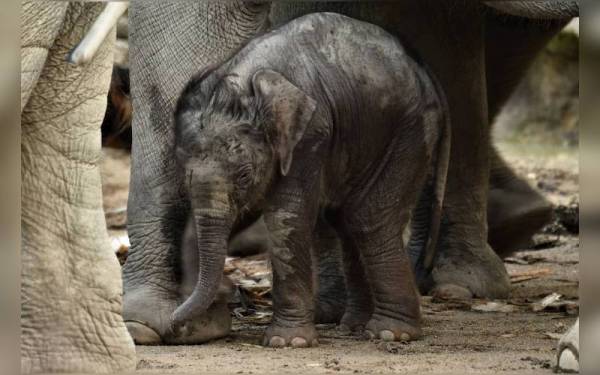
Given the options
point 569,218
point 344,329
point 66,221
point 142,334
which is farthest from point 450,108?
point 66,221

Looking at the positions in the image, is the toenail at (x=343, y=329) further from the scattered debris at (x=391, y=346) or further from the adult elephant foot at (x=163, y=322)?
the adult elephant foot at (x=163, y=322)

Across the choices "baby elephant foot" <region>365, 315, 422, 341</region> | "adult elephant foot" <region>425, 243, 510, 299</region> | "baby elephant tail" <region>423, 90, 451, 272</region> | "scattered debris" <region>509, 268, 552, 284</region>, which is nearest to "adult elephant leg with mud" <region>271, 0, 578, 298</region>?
"adult elephant foot" <region>425, 243, 510, 299</region>

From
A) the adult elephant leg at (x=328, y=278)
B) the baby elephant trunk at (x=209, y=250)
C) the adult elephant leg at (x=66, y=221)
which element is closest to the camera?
the adult elephant leg at (x=66, y=221)

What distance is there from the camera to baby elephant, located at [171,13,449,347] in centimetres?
441

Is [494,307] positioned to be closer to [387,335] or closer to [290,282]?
[387,335]

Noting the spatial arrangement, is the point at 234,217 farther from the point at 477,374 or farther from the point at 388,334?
the point at 477,374

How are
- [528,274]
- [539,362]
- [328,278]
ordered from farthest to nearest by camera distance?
[528,274] < [328,278] < [539,362]

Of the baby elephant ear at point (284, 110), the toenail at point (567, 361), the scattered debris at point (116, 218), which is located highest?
the baby elephant ear at point (284, 110)

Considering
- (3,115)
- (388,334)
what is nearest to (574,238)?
(388,334)

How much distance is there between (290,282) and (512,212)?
2.16 meters

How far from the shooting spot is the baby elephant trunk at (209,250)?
4.38 m

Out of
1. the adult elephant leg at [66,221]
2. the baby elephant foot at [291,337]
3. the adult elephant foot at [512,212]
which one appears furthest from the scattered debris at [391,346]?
the adult elephant foot at [512,212]

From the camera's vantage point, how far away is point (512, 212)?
6.50 metres

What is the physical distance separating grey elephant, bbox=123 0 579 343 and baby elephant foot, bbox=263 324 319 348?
193 mm
